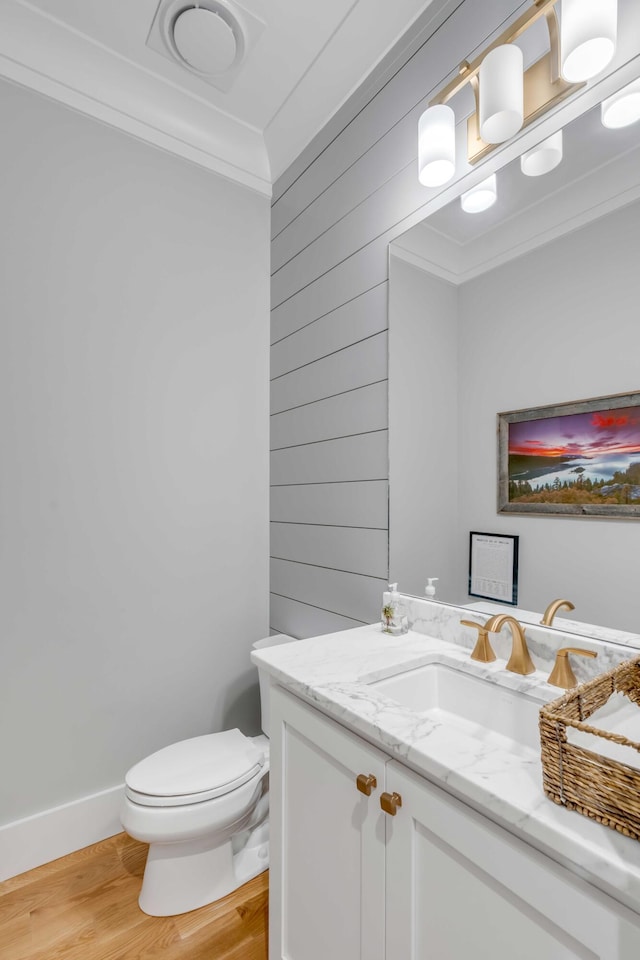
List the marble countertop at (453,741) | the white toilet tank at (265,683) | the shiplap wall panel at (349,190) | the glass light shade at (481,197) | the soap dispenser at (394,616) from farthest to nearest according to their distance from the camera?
1. the white toilet tank at (265,683)
2. the shiplap wall panel at (349,190)
3. the soap dispenser at (394,616)
4. the glass light shade at (481,197)
5. the marble countertop at (453,741)

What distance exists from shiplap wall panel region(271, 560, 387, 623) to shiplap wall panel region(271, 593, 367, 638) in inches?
1.0

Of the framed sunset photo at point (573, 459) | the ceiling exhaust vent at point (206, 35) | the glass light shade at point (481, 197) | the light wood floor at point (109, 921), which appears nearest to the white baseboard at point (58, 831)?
the light wood floor at point (109, 921)

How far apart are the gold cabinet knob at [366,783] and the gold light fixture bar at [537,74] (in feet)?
4.91

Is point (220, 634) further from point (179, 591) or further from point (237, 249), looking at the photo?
point (237, 249)

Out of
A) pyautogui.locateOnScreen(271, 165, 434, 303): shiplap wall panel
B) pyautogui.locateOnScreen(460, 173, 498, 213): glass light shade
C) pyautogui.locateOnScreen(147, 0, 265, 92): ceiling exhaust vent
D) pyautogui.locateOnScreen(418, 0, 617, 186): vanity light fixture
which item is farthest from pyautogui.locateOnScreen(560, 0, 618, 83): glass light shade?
pyautogui.locateOnScreen(147, 0, 265, 92): ceiling exhaust vent

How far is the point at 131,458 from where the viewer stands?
71.9 inches

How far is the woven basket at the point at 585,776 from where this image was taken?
559 mm

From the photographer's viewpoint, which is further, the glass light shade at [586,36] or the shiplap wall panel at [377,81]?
the shiplap wall panel at [377,81]

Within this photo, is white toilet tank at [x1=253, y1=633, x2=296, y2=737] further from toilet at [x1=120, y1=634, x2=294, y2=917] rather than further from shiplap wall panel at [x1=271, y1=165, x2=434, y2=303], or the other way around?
shiplap wall panel at [x1=271, y1=165, x2=434, y2=303]

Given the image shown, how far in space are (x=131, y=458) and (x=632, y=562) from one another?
1.63 m

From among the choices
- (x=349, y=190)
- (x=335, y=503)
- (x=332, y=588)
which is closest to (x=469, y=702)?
(x=332, y=588)

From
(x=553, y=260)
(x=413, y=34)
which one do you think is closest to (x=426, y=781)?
(x=553, y=260)

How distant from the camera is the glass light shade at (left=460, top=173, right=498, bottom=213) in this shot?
125 centimetres

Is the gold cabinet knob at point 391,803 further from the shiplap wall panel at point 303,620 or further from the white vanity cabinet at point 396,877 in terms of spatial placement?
the shiplap wall panel at point 303,620
